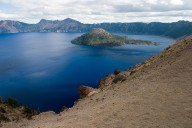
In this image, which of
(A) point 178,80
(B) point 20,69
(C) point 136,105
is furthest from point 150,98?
(B) point 20,69

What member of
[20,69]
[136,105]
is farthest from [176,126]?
[20,69]

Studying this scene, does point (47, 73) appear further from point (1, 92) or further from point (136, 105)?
point (136, 105)

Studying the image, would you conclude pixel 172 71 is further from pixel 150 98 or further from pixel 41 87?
pixel 41 87

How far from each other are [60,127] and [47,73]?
14374cm

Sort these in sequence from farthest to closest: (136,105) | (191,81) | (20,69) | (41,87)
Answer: (20,69) → (41,87) → (191,81) → (136,105)

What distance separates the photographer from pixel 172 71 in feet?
136

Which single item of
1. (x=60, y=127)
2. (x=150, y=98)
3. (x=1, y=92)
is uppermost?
(x=150, y=98)

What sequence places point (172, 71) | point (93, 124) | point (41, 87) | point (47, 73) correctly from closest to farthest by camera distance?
1. point (93, 124)
2. point (172, 71)
3. point (41, 87)
4. point (47, 73)

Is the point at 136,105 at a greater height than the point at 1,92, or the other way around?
the point at 136,105

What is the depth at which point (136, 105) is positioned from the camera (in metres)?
31.1

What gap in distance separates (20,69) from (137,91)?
516ft

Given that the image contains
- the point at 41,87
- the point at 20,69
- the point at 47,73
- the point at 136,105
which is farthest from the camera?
the point at 20,69

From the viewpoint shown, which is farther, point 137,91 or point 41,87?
point 41,87

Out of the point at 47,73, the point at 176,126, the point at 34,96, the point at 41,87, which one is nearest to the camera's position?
the point at 176,126
